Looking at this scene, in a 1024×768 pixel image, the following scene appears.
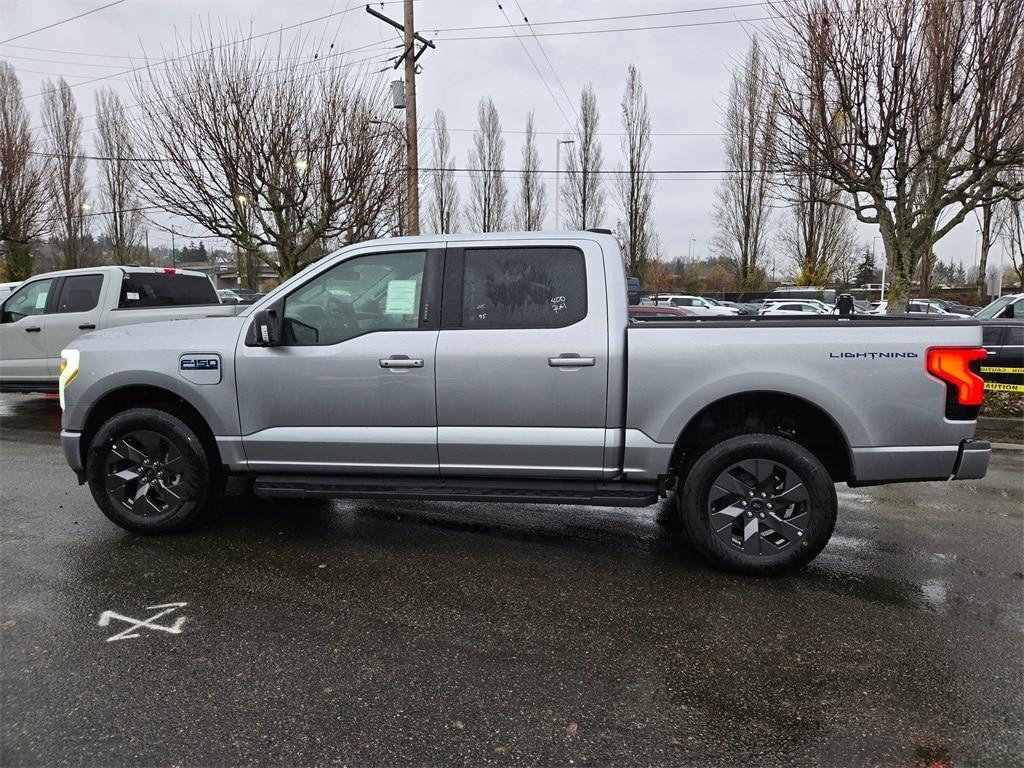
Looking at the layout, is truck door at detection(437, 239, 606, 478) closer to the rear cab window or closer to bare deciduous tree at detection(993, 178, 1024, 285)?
the rear cab window

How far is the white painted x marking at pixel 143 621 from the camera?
322 centimetres

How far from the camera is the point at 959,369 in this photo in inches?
141

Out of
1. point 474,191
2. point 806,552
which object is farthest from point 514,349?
point 474,191

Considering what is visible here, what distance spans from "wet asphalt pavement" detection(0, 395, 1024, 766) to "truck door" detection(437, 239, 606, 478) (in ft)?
2.28

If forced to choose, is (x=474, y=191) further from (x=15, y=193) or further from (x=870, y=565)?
(x=870, y=565)

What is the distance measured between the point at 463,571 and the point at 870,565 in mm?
2489

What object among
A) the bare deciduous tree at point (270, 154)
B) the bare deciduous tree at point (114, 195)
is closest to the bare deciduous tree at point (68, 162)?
the bare deciduous tree at point (114, 195)

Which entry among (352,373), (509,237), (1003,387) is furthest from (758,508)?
(1003,387)

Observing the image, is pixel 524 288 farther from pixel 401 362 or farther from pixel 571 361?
pixel 401 362

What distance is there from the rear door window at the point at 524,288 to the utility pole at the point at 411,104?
9.80 m

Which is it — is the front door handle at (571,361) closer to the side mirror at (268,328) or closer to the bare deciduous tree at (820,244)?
the side mirror at (268,328)

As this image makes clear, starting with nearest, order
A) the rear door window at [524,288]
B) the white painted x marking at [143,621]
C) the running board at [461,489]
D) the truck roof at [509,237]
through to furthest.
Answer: the white painted x marking at [143,621], the running board at [461,489], the rear door window at [524,288], the truck roof at [509,237]

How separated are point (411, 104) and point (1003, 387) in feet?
38.2

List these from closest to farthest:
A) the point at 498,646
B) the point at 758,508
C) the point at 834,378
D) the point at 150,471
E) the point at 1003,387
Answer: the point at 498,646
the point at 834,378
the point at 758,508
the point at 150,471
the point at 1003,387
